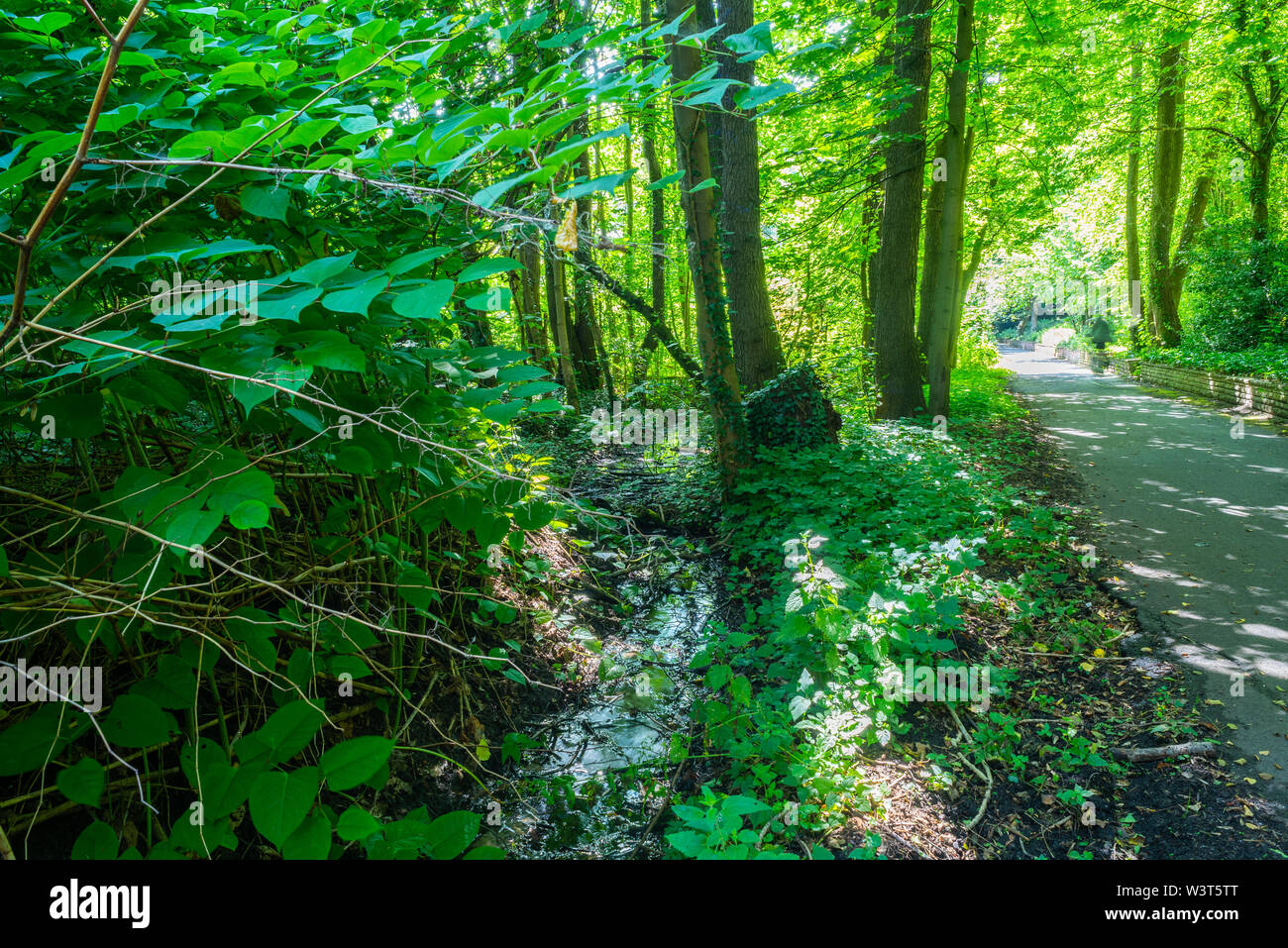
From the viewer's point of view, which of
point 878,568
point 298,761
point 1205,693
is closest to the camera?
point 298,761

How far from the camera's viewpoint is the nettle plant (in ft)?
4.05

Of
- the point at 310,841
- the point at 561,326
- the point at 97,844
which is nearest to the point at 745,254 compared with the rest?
the point at 561,326

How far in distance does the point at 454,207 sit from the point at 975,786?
12.5ft

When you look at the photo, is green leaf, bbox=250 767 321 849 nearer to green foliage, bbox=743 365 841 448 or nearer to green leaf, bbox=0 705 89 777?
green leaf, bbox=0 705 89 777

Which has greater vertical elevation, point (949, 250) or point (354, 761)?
point (949, 250)

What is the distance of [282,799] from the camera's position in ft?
4.72

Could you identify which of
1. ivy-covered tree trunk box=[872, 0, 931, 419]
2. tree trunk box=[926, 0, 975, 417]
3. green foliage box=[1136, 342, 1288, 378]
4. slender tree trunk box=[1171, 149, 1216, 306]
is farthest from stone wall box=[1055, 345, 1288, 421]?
ivy-covered tree trunk box=[872, 0, 931, 419]

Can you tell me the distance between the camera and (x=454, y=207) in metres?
2.19

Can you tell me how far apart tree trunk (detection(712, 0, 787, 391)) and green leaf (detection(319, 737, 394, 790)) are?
7.40m

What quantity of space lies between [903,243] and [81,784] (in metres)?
11.5

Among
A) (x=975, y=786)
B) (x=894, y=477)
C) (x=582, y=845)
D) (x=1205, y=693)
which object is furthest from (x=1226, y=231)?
(x=582, y=845)

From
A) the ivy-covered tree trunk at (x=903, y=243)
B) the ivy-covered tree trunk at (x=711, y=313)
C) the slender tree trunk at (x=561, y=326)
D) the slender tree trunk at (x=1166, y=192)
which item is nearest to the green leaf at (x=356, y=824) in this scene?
the ivy-covered tree trunk at (x=711, y=313)

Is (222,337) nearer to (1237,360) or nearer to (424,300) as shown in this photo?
(424,300)
